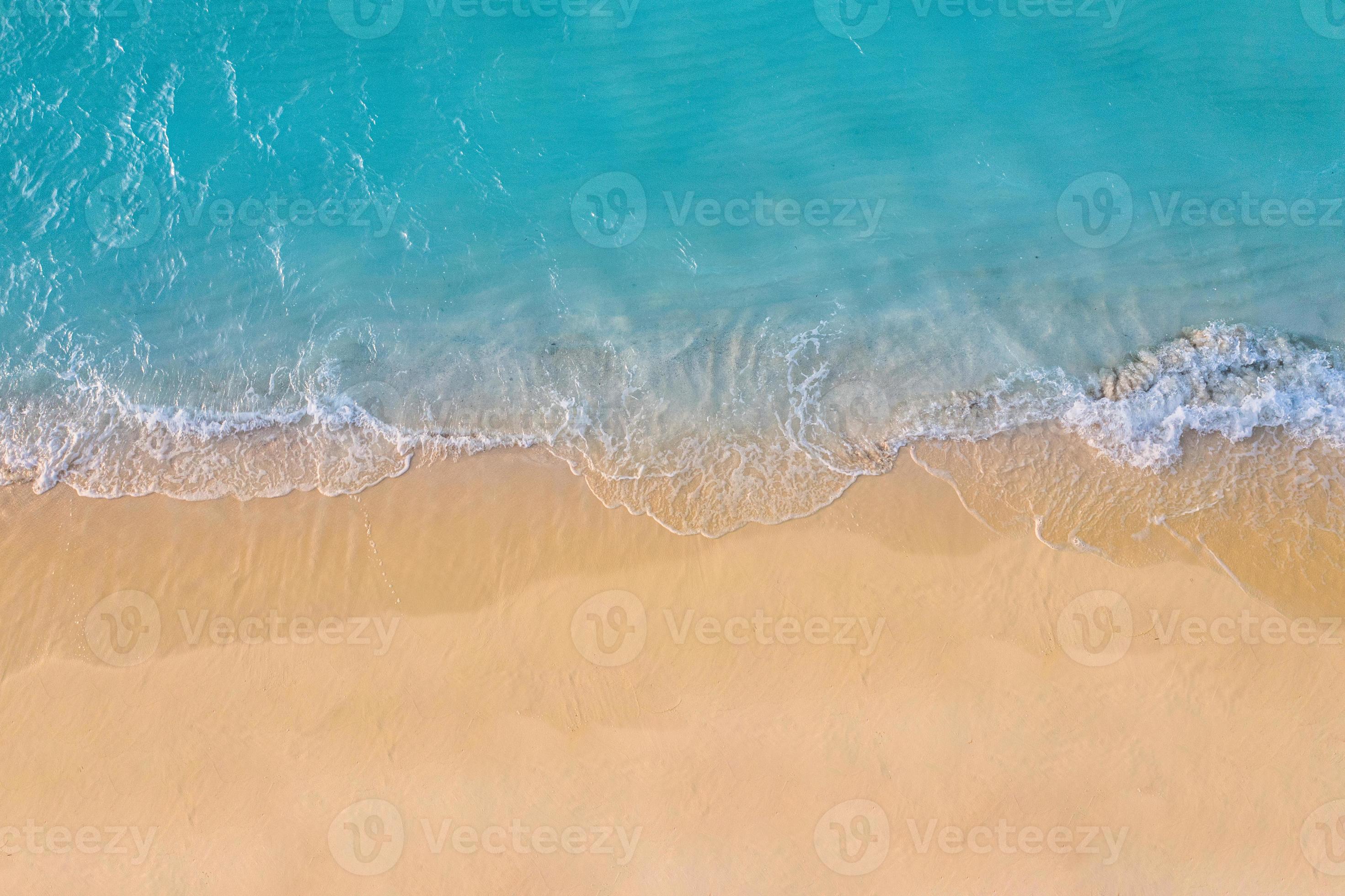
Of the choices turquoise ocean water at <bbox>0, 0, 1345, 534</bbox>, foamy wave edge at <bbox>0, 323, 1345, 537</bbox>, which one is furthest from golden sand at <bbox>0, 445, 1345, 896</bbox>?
turquoise ocean water at <bbox>0, 0, 1345, 534</bbox>

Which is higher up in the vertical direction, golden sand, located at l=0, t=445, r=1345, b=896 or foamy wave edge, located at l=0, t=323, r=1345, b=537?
foamy wave edge, located at l=0, t=323, r=1345, b=537

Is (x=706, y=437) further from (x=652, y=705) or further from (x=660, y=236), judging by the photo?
(x=652, y=705)

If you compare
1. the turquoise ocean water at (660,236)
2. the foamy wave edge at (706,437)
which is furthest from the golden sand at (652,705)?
the turquoise ocean water at (660,236)

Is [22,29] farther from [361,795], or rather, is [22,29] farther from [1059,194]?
[1059,194]

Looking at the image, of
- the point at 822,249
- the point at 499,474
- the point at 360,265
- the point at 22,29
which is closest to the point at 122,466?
the point at 360,265

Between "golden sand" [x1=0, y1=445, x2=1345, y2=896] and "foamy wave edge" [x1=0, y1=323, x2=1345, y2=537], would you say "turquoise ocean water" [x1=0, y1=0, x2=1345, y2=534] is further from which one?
"golden sand" [x1=0, y1=445, x2=1345, y2=896]

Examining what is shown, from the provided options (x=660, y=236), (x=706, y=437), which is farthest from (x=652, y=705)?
(x=660, y=236)
